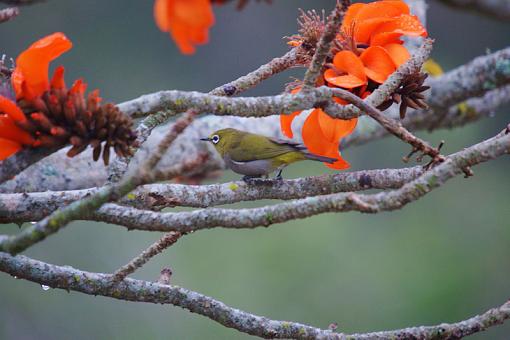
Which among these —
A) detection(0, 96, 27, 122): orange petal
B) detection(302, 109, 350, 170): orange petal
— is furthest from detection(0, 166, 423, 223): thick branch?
detection(0, 96, 27, 122): orange petal

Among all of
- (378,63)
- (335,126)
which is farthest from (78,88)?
(378,63)

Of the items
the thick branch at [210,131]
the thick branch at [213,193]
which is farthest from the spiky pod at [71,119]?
the thick branch at [210,131]

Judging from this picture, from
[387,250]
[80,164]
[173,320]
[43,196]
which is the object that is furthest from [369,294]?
[43,196]

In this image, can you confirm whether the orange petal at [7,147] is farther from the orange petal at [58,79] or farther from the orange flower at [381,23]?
the orange flower at [381,23]

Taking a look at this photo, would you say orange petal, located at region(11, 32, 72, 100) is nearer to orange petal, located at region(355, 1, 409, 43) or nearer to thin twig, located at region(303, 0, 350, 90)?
thin twig, located at region(303, 0, 350, 90)

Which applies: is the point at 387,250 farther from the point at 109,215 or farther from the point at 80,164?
the point at 109,215

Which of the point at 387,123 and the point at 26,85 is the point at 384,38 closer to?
the point at 387,123
